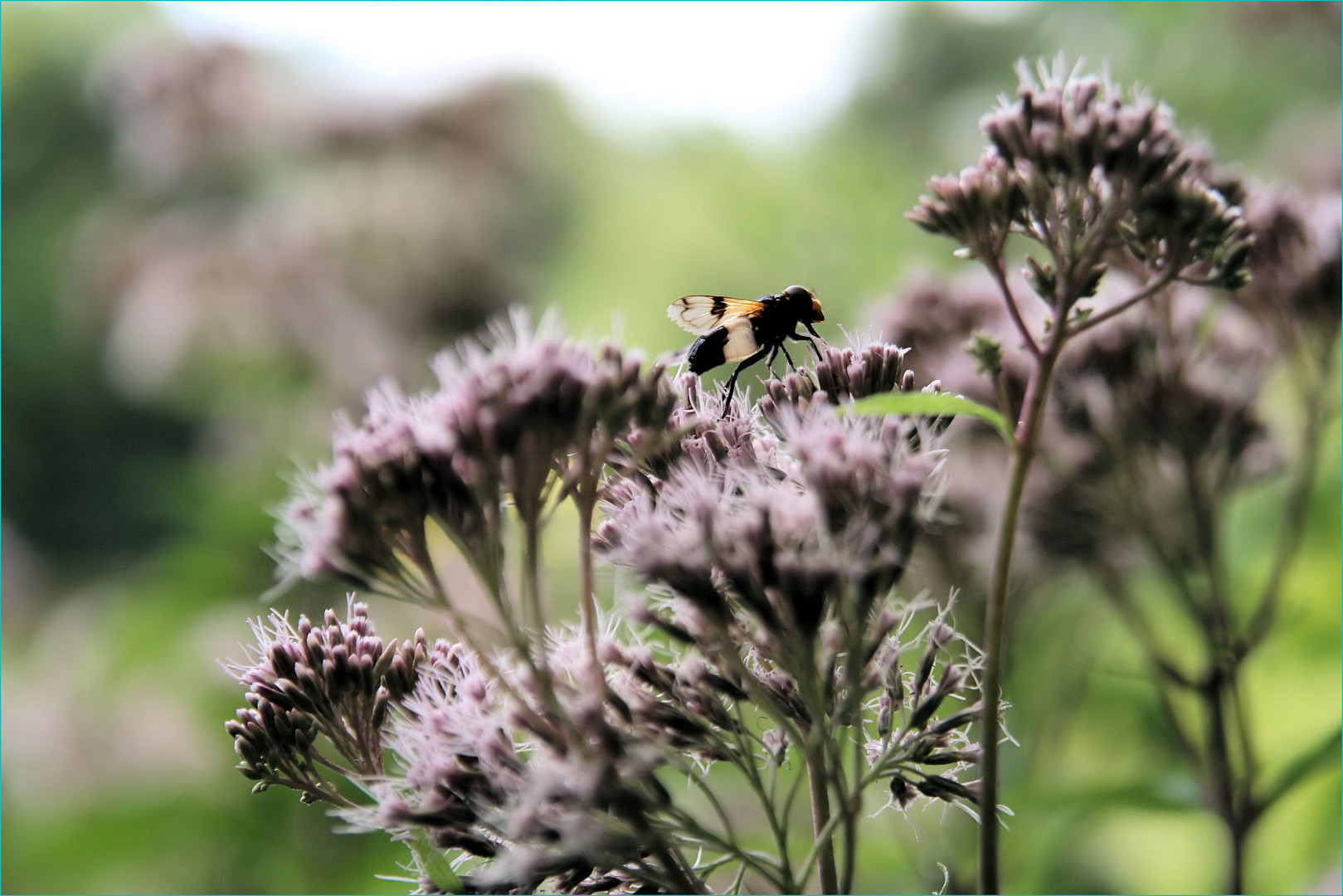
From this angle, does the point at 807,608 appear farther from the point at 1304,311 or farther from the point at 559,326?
the point at 1304,311

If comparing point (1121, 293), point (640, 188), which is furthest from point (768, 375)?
point (640, 188)

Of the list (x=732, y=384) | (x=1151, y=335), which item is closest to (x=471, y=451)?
(x=732, y=384)

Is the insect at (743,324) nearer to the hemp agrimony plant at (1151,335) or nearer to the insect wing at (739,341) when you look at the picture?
the insect wing at (739,341)

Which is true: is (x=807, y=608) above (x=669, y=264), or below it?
below

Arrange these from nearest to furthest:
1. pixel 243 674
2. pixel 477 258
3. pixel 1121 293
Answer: pixel 243 674, pixel 1121 293, pixel 477 258

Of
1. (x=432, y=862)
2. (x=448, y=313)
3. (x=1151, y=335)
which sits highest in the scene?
(x=448, y=313)

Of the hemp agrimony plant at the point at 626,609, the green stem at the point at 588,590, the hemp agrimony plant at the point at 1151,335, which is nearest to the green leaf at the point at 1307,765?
the hemp agrimony plant at the point at 1151,335

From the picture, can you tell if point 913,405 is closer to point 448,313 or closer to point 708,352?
point 708,352
